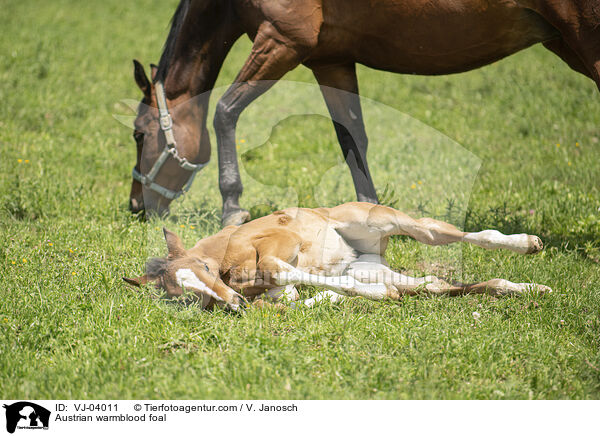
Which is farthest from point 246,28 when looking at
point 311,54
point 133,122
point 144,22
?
point 144,22

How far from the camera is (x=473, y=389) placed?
3.13 metres

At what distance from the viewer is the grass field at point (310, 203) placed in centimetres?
326

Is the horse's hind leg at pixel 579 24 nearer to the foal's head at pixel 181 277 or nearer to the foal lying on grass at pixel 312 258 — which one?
the foal lying on grass at pixel 312 258

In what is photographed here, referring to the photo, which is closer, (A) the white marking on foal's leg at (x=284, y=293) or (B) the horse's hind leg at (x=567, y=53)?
(A) the white marking on foal's leg at (x=284, y=293)

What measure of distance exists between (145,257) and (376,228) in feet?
6.32

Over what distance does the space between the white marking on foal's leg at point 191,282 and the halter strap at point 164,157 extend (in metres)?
1.89

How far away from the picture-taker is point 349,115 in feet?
18.3

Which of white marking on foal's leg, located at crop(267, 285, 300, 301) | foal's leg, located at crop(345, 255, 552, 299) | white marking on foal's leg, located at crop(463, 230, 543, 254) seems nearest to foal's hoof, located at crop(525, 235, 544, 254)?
white marking on foal's leg, located at crop(463, 230, 543, 254)
